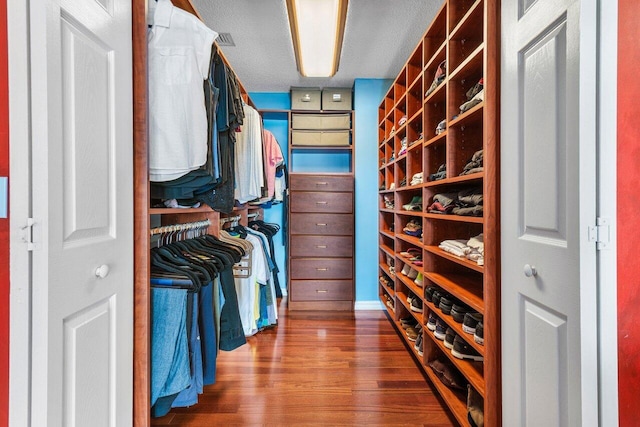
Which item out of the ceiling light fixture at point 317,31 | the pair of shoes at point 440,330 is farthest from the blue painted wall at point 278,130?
the pair of shoes at point 440,330

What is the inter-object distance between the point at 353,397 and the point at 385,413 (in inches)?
8.1

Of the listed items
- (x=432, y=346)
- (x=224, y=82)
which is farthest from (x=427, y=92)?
(x=432, y=346)

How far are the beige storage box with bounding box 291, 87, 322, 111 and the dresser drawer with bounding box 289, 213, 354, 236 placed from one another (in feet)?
3.93

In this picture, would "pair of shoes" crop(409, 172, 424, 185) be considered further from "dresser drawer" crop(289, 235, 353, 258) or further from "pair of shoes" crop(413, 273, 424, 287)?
"dresser drawer" crop(289, 235, 353, 258)

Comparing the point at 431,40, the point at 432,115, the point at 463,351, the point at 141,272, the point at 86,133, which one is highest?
the point at 431,40

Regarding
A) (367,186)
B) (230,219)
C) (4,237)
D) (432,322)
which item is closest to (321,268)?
(367,186)

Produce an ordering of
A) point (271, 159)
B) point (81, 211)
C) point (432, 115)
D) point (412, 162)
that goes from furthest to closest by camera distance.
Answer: point (271, 159) → point (412, 162) → point (432, 115) → point (81, 211)

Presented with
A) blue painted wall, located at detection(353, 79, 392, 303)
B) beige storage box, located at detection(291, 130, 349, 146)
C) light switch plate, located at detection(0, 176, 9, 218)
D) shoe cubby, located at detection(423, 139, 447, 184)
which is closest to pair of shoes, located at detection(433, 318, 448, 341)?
shoe cubby, located at detection(423, 139, 447, 184)

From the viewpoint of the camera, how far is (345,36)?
2566mm

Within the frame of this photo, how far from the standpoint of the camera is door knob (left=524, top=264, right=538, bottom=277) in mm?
975

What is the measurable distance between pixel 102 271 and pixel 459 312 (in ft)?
5.01

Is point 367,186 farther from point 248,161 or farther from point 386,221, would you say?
point 248,161

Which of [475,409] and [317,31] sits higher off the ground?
[317,31]

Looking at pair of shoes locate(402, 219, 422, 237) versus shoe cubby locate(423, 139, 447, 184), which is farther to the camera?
pair of shoes locate(402, 219, 422, 237)
